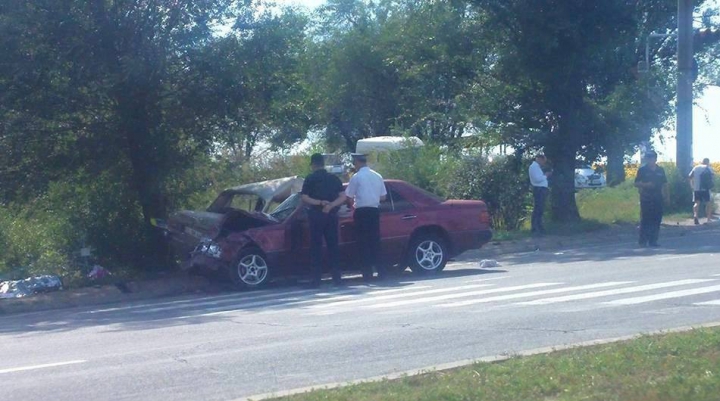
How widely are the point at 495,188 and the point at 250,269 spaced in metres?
9.53

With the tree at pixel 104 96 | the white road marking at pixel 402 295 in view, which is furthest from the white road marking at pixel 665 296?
the tree at pixel 104 96

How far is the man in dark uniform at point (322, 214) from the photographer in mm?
15555

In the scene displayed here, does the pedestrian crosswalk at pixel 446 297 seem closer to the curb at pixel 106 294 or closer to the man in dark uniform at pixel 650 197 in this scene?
the curb at pixel 106 294

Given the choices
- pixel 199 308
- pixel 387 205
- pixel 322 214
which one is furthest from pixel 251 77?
pixel 199 308

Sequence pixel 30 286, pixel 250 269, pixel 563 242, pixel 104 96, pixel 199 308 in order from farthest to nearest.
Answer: pixel 563 242, pixel 104 96, pixel 30 286, pixel 250 269, pixel 199 308

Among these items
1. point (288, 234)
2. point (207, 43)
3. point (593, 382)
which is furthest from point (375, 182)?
point (593, 382)

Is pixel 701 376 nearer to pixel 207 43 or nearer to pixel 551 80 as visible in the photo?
pixel 207 43

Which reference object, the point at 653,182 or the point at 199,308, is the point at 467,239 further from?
the point at 199,308

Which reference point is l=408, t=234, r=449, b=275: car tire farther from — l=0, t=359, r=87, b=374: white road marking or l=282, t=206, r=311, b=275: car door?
l=0, t=359, r=87, b=374: white road marking

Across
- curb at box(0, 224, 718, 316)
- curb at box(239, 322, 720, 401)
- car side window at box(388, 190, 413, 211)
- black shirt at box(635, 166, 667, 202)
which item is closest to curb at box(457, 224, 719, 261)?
curb at box(0, 224, 718, 316)

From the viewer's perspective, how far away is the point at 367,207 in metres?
15.8

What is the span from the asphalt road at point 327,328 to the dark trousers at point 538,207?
20.1ft

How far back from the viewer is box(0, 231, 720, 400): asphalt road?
8758 mm

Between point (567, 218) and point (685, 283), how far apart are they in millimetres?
11423
